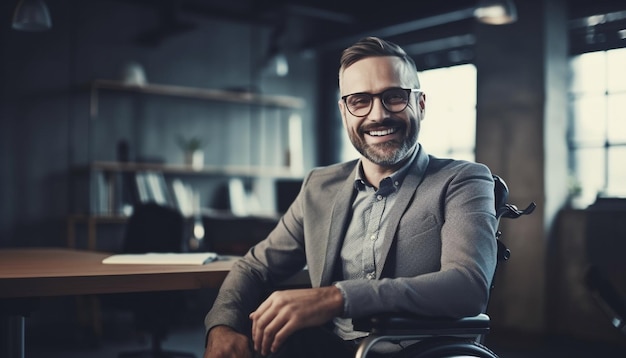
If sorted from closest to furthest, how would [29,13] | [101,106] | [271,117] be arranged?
[29,13] < [101,106] < [271,117]

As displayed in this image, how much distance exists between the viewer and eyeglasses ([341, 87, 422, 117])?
184 cm

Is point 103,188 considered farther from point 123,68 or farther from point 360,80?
point 360,80

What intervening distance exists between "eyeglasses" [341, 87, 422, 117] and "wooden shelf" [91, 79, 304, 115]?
4467 millimetres

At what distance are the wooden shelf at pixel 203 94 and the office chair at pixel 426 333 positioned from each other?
493cm

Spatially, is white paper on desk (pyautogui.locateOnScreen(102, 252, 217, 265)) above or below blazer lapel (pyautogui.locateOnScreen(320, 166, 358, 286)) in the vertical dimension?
below

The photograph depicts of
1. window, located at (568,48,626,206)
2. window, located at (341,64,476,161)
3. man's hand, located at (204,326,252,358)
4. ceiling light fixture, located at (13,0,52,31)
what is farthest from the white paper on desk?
window, located at (341,64,476,161)

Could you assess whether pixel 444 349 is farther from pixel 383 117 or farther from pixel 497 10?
pixel 497 10

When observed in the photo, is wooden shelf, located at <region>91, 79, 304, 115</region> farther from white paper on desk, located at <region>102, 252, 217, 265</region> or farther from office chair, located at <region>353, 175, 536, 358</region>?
office chair, located at <region>353, 175, 536, 358</region>

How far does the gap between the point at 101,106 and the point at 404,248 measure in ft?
16.5

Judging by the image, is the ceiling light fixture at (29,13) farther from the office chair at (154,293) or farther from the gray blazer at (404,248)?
the gray blazer at (404,248)

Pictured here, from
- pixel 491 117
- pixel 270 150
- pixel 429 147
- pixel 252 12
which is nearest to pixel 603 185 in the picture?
pixel 491 117

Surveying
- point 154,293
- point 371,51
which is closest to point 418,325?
point 371,51

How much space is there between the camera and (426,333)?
1.50 m

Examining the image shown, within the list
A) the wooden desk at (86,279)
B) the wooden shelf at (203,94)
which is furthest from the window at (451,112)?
the wooden desk at (86,279)
